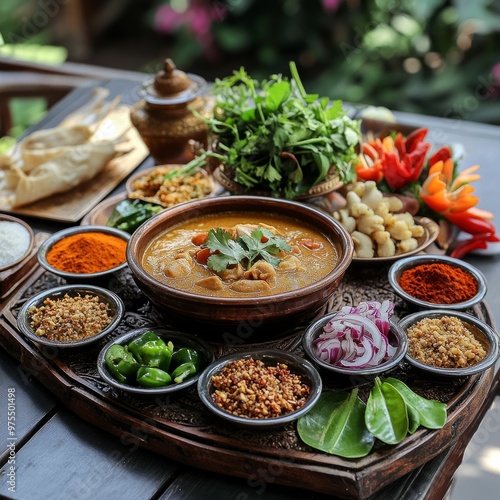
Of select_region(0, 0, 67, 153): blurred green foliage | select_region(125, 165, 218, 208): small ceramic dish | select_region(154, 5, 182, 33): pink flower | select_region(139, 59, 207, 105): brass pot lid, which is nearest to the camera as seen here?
select_region(125, 165, 218, 208): small ceramic dish

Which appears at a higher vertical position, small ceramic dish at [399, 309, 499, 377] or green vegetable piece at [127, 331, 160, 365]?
green vegetable piece at [127, 331, 160, 365]

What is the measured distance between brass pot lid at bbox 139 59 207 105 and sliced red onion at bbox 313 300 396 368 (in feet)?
5.49

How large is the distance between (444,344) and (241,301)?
68cm

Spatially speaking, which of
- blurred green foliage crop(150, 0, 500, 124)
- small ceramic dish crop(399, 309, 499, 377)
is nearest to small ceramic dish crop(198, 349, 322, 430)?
small ceramic dish crop(399, 309, 499, 377)

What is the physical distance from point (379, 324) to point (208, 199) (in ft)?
2.99

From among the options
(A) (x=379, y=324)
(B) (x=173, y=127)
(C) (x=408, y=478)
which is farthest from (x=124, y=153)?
(C) (x=408, y=478)

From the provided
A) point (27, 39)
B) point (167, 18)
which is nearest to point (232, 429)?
point (167, 18)

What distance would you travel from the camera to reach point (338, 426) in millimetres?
2207

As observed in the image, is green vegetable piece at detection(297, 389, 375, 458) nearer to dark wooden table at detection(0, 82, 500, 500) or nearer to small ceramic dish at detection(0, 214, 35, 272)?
dark wooden table at detection(0, 82, 500, 500)

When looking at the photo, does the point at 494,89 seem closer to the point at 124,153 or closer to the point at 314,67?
the point at 314,67

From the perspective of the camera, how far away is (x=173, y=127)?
366 centimetres

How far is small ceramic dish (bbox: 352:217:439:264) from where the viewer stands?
2.89 metres

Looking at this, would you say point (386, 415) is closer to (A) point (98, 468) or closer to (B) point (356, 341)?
(B) point (356, 341)

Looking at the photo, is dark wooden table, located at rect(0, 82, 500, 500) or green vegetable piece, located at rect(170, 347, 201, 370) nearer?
dark wooden table, located at rect(0, 82, 500, 500)
